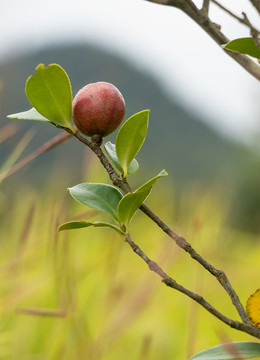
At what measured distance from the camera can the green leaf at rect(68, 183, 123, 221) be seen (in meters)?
0.56

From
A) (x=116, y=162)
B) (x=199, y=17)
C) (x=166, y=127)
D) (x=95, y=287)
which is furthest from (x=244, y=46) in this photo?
(x=166, y=127)

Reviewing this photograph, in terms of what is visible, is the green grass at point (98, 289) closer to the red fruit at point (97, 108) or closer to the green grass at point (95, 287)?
the green grass at point (95, 287)

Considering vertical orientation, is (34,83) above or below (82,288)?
above


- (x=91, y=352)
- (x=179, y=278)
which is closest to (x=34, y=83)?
(x=91, y=352)

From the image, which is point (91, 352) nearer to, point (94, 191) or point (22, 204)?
point (94, 191)

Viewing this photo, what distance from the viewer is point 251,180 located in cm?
1312

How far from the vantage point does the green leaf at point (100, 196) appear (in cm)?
56

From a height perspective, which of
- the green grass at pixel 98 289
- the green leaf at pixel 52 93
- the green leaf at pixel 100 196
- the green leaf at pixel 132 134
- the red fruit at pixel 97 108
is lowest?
the green grass at pixel 98 289

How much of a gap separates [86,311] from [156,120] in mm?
22994

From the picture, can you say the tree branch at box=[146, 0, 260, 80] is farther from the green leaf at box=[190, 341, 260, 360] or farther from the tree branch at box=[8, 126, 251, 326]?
the green leaf at box=[190, 341, 260, 360]

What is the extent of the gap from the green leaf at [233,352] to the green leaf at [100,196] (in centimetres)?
15

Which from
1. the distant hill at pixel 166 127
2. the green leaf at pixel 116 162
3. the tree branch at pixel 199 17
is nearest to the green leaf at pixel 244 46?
the tree branch at pixel 199 17

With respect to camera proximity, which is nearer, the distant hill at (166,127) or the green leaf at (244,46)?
the green leaf at (244,46)

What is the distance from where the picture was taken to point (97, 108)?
495mm
